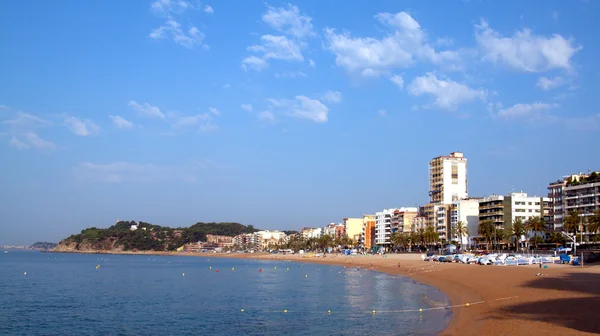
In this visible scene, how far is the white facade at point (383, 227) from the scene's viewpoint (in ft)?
573

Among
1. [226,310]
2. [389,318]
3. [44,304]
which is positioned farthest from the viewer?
[44,304]

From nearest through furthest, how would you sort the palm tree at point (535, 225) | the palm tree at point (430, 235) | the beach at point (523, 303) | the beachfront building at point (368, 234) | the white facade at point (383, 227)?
the beach at point (523, 303) < the palm tree at point (535, 225) < the palm tree at point (430, 235) < the white facade at point (383, 227) < the beachfront building at point (368, 234)

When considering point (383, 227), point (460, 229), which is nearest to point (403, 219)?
point (383, 227)

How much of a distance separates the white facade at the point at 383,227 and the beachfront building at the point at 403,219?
288 cm

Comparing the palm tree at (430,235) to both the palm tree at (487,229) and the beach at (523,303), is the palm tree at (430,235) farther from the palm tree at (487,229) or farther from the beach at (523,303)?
the beach at (523,303)

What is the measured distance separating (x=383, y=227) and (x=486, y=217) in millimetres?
49338

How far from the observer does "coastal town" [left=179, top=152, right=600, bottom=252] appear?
10575 centimetres

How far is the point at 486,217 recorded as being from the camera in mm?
132000

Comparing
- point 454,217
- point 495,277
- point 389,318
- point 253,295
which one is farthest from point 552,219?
point 389,318

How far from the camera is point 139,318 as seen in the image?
35344mm

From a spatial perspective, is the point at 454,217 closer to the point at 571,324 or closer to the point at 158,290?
the point at 158,290

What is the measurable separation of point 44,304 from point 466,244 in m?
109

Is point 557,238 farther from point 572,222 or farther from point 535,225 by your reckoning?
point 572,222

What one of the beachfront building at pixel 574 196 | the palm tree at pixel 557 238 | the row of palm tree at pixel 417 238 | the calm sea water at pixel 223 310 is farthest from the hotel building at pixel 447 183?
the calm sea water at pixel 223 310
